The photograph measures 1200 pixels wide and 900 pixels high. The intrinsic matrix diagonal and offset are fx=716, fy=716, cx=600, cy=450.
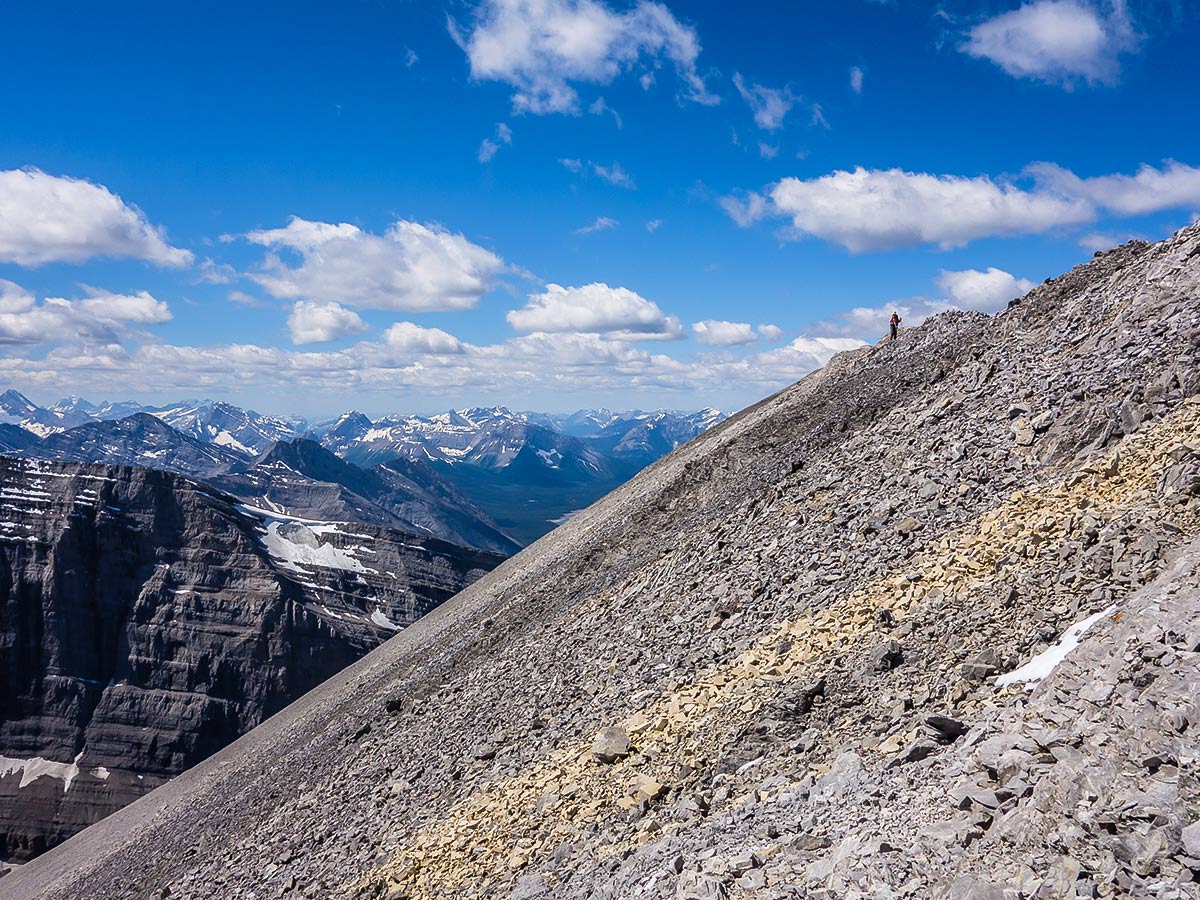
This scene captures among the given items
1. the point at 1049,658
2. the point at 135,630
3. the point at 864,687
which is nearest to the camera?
the point at 1049,658

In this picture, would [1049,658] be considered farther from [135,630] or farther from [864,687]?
[135,630]

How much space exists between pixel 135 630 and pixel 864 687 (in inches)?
7081

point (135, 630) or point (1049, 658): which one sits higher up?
Result: point (1049, 658)

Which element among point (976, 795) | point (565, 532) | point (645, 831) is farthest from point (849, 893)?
point (565, 532)

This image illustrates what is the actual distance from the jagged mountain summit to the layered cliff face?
395 feet

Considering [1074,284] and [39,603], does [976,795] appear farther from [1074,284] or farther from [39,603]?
[39,603]

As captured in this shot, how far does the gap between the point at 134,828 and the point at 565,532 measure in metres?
36.7

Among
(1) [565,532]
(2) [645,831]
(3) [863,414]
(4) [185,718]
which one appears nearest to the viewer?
(2) [645,831]

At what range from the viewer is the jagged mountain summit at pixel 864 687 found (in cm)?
1120

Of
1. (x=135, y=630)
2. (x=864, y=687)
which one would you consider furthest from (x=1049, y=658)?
(x=135, y=630)

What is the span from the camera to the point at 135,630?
157 meters

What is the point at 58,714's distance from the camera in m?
146

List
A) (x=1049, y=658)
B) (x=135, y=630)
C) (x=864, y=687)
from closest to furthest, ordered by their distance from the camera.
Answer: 1. (x=1049, y=658)
2. (x=864, y=687)
3. (x=135, y=630)

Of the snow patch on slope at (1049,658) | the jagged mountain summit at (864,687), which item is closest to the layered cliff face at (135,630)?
the jagged mountain summit at (864,687)
